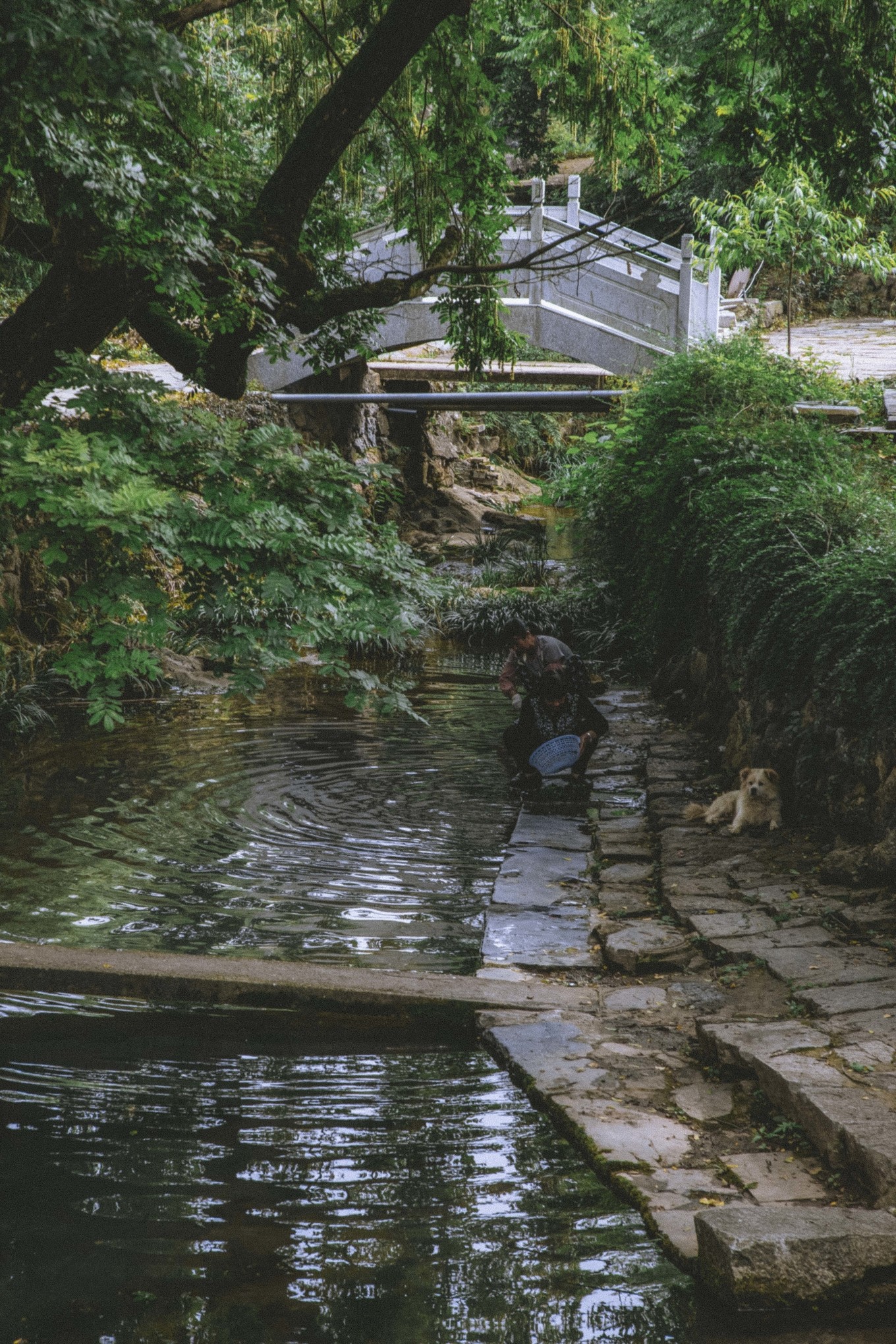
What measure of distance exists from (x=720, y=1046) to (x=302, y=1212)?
1.73 metres

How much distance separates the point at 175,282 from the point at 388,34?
200 cm

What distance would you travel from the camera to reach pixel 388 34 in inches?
228

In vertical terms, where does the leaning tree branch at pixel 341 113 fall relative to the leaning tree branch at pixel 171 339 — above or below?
above

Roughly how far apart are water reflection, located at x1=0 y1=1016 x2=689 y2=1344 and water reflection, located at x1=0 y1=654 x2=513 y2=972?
1305mm

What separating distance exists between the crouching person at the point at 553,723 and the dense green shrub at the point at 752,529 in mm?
1171

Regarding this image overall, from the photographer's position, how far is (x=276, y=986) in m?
4.96

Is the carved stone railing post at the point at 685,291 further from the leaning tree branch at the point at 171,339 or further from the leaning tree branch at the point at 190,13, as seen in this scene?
the leaning tree branch at the point at 171,339

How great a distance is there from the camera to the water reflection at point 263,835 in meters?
5.95

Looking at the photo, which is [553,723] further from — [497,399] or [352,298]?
[497,399]

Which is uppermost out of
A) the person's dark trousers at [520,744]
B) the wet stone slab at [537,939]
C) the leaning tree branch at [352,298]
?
the leaning tree branch at [352,298]

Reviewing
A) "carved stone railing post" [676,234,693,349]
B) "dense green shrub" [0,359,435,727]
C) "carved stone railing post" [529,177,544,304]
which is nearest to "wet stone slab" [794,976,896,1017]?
"dense green shrub" [0,359,435,727]

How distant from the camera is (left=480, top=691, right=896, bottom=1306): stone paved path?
306 centimetres

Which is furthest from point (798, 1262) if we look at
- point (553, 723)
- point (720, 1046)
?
point (553, 723)

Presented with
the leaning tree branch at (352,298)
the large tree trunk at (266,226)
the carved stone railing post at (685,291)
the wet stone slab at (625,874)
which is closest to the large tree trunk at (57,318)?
the large tree trunk at (266,226)
